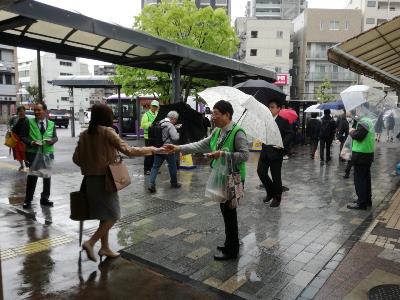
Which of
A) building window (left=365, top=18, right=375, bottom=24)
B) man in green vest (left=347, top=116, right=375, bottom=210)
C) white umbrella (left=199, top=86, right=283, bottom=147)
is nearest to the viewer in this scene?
white umbrella (left=199, top=86, right=283, bottom=147)

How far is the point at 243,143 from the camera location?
3986 mm

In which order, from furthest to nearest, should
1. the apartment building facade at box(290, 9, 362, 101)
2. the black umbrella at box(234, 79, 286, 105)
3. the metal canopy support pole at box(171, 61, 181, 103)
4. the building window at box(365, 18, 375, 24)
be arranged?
1. the building window at box(365, 18, 375, 24)
2. the apartment building facade at box(290, 9, 362, 101)
3. the metal canopy support pole at box(171, 61, 181, 103)
4. the black umbrella at box(234, 79, 286, 105)

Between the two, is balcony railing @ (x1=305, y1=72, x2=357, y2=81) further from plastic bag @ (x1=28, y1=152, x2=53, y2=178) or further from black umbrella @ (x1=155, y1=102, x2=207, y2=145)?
plastic bag @ (x1=28, y1=152, x2=53, y2=178)

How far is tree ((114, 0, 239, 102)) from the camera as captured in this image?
1680 centimetres

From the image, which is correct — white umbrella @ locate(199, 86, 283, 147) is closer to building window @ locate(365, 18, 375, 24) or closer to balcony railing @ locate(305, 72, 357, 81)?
balcony railing @ locate(305, 72, 357, 81)

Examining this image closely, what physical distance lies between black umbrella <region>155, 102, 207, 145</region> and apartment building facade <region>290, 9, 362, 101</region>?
1662 inches

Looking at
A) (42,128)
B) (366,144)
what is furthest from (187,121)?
(366,144)

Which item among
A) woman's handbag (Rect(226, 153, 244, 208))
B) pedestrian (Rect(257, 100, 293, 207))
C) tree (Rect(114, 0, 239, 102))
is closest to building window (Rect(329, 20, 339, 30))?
tree (Rect(114, 0, 239, 102))

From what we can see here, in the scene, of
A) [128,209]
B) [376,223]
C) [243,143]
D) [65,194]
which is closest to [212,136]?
[243,143]

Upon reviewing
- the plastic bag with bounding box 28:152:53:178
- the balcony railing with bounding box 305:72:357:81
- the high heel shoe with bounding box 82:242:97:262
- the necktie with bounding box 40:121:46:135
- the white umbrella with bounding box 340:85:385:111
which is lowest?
the high heel shoe with bounding box 82:242:97:262

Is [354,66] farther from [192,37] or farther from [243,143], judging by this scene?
[192,37]

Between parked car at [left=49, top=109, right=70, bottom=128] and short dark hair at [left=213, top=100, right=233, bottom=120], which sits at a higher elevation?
short dark hair at [left=213, top=100, right=233, bottom=120]

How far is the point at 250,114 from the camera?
4.70m

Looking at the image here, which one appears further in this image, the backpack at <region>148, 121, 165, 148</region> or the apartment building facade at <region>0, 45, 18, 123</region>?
the apartment building facade at <region>0, 45, 18, 123</region>
